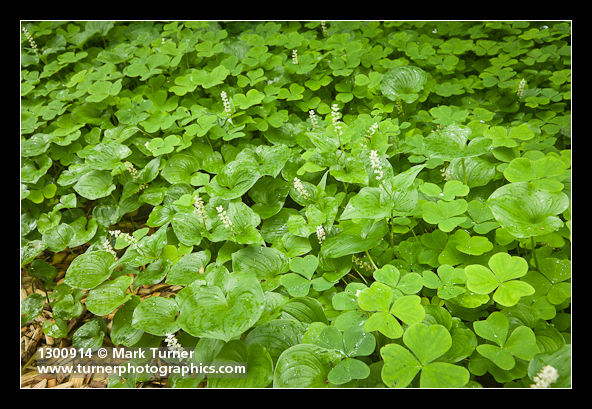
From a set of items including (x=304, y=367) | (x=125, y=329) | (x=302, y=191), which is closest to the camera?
(x=304, y=367)

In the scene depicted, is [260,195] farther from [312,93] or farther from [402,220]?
[312,93]

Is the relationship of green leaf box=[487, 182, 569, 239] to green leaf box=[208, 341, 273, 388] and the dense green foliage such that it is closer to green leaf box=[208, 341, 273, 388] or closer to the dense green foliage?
the dense green foliage

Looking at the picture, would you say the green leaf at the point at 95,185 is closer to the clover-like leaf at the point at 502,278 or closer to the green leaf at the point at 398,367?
the green leaf at the point at 398,367

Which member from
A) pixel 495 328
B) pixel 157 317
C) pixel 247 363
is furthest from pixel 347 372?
pixel 157 317

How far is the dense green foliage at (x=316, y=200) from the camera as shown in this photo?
1873mm

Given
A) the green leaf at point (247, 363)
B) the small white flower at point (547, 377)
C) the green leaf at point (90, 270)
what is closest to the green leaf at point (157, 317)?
the green leaf at point (247, 363)

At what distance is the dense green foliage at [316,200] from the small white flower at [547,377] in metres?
0.09

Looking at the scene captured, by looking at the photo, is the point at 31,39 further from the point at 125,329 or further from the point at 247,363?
the point at 247,363

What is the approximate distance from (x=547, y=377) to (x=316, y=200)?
159cm

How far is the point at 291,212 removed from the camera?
278 cm

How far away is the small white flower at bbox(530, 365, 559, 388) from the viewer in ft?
4.84

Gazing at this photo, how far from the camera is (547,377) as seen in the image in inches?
59.4

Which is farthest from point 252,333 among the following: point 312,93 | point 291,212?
point 312,93

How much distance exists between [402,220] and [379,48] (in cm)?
250
